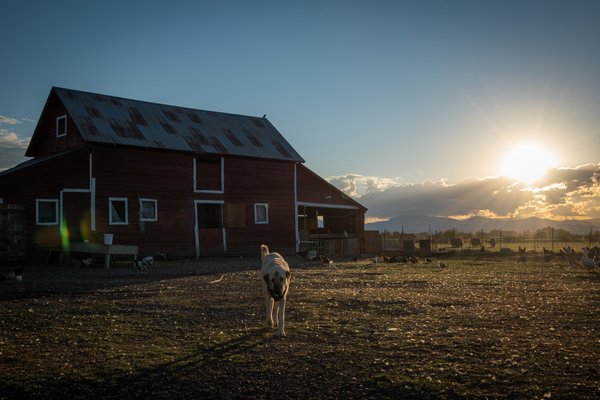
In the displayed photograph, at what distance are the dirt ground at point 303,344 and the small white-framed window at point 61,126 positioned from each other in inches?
714

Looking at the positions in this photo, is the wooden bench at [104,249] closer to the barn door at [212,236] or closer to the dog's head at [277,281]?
the barn door at [212,236]

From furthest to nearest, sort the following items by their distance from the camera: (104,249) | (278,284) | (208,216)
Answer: (208,216) < (104,249) < (278,284)

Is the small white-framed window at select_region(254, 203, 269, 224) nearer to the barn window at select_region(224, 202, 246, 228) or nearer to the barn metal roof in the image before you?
the barn window at select_region(224, 202, 246, 228)

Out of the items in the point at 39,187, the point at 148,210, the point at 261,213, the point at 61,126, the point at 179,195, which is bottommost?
the point at 261,213

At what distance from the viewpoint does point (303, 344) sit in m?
9.36

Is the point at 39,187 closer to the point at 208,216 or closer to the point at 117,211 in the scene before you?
the point at 117,211

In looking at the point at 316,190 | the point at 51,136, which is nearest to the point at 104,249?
the point at 51,136

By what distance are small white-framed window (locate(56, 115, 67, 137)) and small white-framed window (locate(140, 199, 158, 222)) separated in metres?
6.51

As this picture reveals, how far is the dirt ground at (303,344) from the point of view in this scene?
6.98 metres

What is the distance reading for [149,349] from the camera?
8984 mm

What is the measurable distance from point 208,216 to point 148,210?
7.09 metres

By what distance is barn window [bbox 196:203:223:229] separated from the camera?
125 ft

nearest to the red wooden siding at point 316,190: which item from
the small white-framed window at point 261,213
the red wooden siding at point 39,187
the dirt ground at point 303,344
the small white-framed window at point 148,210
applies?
the small white-framed window at point 261,213

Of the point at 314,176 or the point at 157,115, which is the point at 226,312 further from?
the point at 314,176
